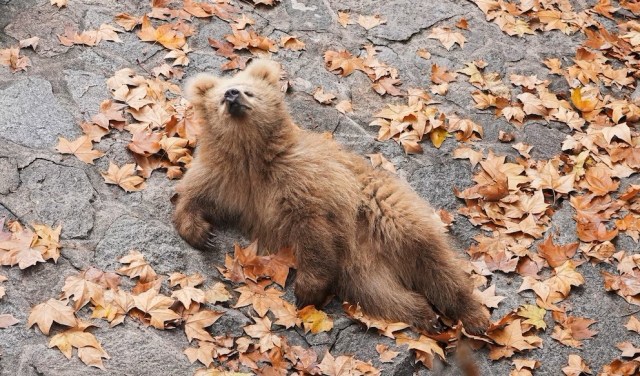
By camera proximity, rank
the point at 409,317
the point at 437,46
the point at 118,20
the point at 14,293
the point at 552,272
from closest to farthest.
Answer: the point at 14,293 → the point at 409,317 → the point at 552,272 → the point at 118,20 → the point at 437,46

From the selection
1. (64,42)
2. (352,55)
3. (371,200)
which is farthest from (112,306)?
(352,55)

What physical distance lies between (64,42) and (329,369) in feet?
14.1

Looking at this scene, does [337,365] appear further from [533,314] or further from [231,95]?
[231,95]

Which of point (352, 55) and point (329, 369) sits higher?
point (352, 55)

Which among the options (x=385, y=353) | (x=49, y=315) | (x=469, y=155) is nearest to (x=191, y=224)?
(x=49, y=315)

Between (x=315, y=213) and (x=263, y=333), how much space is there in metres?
0.98

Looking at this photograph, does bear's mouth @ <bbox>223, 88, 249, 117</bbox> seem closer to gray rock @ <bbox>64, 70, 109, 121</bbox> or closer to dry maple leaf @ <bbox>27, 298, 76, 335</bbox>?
gray rock @ <bbox>64, 70, 109, 121</bbox>

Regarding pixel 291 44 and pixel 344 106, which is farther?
pixel 291 44

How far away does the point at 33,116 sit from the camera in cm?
636

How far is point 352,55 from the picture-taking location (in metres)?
8.00

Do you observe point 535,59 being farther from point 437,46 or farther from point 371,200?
point 371,200

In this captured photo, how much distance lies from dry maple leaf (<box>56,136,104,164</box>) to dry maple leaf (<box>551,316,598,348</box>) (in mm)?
3940

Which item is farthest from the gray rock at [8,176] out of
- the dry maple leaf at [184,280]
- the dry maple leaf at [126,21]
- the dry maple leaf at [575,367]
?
the dry maple leaf at [575,367]

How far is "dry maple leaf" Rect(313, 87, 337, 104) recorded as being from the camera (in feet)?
24.0
